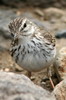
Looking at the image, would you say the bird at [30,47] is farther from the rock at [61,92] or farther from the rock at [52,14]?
the rock at [52,14]

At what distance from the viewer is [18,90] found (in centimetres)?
500

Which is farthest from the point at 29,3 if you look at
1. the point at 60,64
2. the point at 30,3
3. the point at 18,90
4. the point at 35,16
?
the point at 18,90

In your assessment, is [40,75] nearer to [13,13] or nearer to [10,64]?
[10,64]

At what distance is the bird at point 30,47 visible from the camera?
6.24m

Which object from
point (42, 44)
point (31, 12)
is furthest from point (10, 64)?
point (31, 12)

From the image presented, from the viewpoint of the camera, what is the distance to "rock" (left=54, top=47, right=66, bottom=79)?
6899mm

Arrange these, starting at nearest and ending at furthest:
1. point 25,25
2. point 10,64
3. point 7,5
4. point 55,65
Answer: point 25,25 → point 55,65 → point 10,64 → point 7,5

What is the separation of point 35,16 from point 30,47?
14.1ft

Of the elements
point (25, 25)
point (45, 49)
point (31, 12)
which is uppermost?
point (25, 25)

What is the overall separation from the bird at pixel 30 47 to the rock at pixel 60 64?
346 mm

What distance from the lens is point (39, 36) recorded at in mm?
6641

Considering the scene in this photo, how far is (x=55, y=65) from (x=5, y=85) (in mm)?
2248

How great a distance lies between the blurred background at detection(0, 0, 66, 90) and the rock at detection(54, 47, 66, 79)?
4.12ft

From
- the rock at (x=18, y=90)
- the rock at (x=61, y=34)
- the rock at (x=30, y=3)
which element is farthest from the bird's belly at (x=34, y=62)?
the rock at (x=30, y=3)
